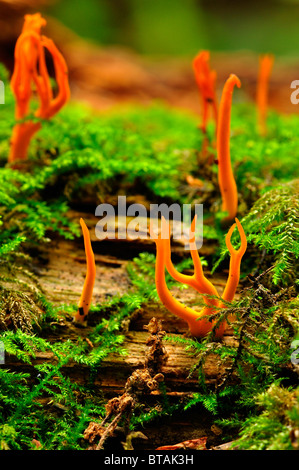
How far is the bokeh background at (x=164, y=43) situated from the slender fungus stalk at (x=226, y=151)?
301cm

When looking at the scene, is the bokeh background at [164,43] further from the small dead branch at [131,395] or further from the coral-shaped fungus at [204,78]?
the small dead branch at [131,395]

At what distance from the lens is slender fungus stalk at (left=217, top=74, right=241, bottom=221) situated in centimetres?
144

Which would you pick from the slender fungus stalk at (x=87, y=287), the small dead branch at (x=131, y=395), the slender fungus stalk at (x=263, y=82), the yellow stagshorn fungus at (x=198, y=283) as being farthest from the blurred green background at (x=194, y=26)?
the small dead branch at (x=131, y=395)

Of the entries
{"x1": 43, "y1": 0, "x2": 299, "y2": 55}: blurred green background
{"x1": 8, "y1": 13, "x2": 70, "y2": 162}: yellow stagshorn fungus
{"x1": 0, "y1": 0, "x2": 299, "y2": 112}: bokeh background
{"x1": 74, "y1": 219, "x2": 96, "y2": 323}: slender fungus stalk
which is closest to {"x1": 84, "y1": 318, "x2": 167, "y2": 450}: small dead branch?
{"x1": 74, "y1": 219, "x2": 96, "y2": 323}: slender fungus stalk

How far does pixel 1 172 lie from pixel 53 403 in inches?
40.9

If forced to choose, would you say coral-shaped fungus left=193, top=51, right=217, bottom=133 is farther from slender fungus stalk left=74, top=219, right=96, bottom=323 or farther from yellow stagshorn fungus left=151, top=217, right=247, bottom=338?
slender fungus stalk left=74, top=219, right=96, bottom=323

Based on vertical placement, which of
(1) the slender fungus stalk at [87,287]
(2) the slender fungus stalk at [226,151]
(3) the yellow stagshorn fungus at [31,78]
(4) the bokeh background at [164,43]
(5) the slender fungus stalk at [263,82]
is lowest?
(1) the slender fungus stalk at [87,287]

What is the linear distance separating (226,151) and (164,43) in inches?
234

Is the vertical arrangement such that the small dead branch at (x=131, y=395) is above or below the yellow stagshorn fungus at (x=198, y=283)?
below

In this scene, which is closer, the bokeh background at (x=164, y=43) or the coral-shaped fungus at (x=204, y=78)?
the coral-shaped fungus at (x=204, y=78)

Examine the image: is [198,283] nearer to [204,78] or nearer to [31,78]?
[204,78]

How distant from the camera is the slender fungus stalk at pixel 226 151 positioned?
1444 millimetres

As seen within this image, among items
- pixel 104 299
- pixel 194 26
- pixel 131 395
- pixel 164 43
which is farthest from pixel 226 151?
pixel 194 26

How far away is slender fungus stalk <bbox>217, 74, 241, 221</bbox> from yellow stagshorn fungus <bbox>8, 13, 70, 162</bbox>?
0.77 meters
